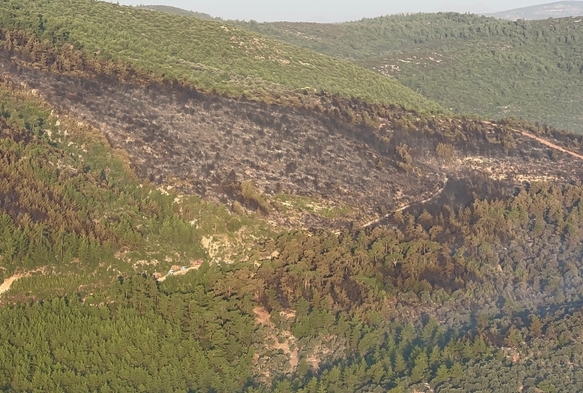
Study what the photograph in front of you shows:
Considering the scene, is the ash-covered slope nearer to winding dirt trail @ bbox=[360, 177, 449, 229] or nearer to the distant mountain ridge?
winding dirt trail @ bbox=[360, 177, 449, 229]

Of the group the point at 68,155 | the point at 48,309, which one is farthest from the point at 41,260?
the point at 68,155

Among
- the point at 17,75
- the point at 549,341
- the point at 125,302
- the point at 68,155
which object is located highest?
the point at 17,75

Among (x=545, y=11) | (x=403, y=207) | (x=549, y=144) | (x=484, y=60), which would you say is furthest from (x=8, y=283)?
(x=545, y=11)

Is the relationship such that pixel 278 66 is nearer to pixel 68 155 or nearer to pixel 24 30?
pixel 24 30

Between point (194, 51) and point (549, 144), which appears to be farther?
point (194, 51)

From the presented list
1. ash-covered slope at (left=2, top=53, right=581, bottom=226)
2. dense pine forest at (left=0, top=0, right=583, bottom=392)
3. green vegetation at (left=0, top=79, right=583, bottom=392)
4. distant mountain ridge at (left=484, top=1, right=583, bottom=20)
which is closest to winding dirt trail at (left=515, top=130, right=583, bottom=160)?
ash-covered slope at (left=2, top=53, right=581, bottom=226)

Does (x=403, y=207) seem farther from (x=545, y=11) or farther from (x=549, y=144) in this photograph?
(x=545, y=11)
